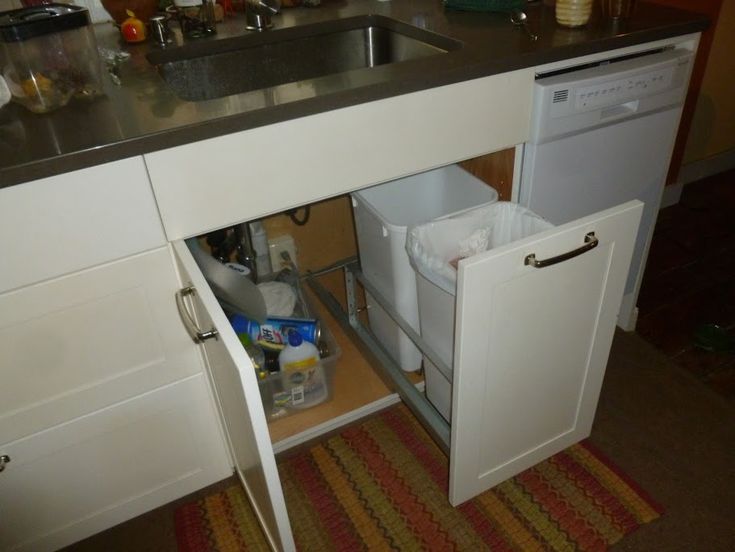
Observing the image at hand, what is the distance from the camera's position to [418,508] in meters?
1.28

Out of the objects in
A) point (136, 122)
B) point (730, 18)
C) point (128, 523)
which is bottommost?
point (128, 523)

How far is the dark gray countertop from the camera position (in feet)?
2.74

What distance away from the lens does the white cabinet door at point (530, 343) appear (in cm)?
91

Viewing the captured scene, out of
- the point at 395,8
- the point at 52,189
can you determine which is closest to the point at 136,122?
the point at 52,189

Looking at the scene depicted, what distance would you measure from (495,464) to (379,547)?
0.30 meters

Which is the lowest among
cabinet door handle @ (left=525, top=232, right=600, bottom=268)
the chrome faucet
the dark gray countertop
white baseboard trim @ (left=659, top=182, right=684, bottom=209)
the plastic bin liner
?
white baseboard trim @ (left=659, top=182, right=684, bottom=209)

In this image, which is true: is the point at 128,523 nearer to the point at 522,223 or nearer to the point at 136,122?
the point at 136,122

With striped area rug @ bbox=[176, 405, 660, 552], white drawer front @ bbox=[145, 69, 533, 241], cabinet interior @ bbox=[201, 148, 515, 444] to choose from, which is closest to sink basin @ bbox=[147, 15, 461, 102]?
white drawer front @ bbox=[145, 69, 533, 241]

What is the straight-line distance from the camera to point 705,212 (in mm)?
2271

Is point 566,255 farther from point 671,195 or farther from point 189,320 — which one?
point 671,195

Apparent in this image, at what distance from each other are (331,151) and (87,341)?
0.53 meters

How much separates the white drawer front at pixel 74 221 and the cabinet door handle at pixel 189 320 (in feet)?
0.33

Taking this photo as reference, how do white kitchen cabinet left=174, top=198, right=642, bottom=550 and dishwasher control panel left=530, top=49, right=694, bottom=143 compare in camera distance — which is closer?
white kitchen cabinet left=174, top=198, right=642, bottom=550

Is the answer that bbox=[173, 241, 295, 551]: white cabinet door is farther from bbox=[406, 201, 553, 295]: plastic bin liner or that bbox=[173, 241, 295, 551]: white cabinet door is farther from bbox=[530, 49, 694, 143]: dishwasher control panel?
bbox=[530, 49, 694, 143]: dishwasher control panel
